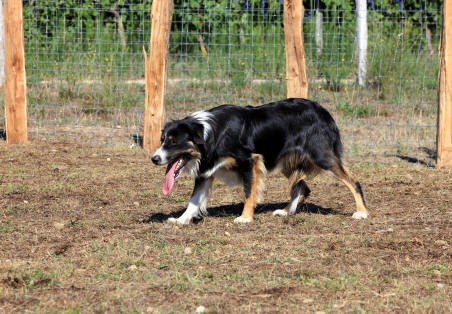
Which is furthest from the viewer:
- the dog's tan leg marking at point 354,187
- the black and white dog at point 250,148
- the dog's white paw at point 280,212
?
the dog's white paw at point 280,212

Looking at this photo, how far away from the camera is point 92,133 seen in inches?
406

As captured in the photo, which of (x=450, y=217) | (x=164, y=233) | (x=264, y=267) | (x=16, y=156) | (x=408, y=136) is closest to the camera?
(x=264, y=267)

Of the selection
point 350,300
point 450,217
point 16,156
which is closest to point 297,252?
point 350,300

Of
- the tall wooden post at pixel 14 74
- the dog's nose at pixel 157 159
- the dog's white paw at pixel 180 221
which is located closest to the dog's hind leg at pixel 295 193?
the dog's white paw at pixel 180 221

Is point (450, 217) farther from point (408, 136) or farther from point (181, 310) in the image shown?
point (408, 136)

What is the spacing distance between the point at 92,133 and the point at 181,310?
698 cm

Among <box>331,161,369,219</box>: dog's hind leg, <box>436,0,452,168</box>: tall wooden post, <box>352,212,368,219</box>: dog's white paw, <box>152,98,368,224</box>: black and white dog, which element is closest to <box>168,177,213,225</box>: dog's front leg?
<box>152,98,368,224</box>: black and white dog

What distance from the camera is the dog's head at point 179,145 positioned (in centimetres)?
566

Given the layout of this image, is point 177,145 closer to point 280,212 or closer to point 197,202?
point 197,202

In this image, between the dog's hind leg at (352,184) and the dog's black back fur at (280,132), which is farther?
the dog's hind leg at (352,184)

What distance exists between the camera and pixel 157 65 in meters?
9.12

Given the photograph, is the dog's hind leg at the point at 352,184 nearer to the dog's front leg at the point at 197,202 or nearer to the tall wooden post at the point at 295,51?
the dog's front leg at the point at 197,202

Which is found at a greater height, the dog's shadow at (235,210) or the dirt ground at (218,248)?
the dirt ground at (218,248)

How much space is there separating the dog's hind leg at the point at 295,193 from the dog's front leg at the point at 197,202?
787 millimetres
